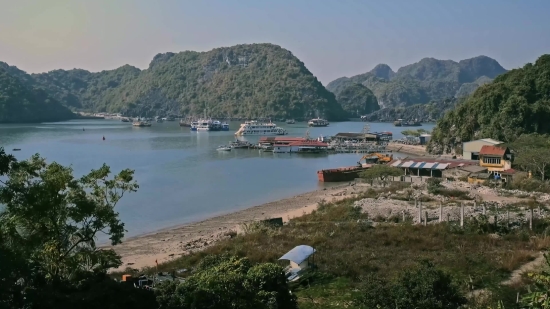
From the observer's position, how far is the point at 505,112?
39.8 metres

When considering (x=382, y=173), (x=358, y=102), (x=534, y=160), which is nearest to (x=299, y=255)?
(x=382, y=173)

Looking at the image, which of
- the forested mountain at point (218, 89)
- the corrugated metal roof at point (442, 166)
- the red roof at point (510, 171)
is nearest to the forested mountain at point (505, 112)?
the corrugated metal roof at point (442, 166)

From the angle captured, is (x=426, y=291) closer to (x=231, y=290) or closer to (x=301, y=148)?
(x=231, y=290)

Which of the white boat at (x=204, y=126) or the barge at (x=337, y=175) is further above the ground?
the white boat at (x=204, y=126)

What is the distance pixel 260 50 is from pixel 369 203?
465ft

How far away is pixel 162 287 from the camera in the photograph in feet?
23.5

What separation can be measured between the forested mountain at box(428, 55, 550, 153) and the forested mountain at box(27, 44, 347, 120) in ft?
255

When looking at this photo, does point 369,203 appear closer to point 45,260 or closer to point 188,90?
point 45,260

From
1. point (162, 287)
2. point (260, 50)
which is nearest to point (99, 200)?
point (162, 287)

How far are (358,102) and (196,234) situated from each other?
480 feet

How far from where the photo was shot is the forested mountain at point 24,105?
10306 cm

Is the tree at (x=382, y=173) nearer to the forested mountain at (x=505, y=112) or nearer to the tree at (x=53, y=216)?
the forested mountain at (x=505, y=112)

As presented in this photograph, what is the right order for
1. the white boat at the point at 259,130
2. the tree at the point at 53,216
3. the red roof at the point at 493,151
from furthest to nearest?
1. the white boat at the point at 259,130
2. the red roof at the point at 493,151
3. the tree at the point at 53,216

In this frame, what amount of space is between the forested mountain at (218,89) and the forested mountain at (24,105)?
21.4 m
